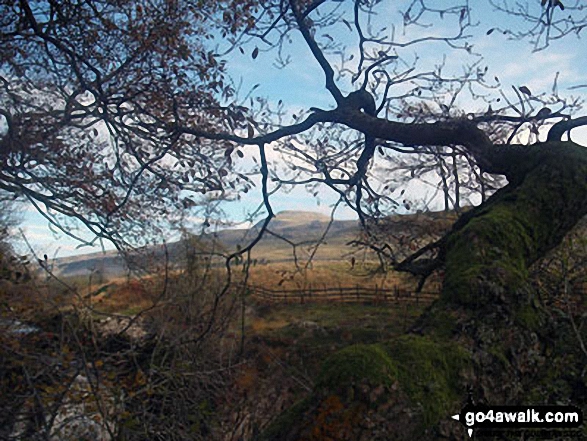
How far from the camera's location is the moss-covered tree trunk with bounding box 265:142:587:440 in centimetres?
202

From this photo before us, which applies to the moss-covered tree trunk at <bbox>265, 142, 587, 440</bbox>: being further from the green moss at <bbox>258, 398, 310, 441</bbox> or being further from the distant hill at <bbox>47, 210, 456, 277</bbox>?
the distant hill at <bbox>47, 210, 456, 277</bbox>

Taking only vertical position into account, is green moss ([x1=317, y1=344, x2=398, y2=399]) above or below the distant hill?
below

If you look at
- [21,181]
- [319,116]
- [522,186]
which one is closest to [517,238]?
[522,186]

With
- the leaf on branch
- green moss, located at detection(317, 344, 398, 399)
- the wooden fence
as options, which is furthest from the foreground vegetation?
the wooden fence

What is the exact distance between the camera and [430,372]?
88.6 inches

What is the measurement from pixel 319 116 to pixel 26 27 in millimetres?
4214

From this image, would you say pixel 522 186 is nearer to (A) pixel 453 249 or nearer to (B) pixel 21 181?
(A) pixel 453 249

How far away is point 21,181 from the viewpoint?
27.4 feet

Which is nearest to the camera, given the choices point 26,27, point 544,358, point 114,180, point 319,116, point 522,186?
point 544,358

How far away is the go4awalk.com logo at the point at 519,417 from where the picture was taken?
7.46 ft

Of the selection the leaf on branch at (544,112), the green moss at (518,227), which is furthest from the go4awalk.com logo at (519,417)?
the leaf on branch at (544,112)

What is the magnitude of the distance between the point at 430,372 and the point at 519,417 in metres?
0.79

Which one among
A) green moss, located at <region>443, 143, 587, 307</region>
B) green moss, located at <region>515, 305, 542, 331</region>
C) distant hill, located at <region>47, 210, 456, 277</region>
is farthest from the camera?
distant hill, located at <region>47, 210, 456, 277</region>

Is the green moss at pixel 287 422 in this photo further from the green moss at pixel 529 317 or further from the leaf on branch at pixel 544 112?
the leaf on branch at pixel 544 112
